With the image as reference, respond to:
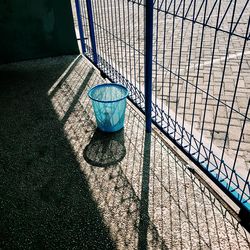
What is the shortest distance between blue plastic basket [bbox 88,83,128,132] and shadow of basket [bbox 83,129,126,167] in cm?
10

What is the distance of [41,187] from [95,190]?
594 millimetres

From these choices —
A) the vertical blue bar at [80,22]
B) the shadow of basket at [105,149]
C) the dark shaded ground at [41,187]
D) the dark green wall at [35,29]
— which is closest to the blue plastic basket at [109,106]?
the shadow of basket at [105,149]

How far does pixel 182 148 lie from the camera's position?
10.1 feet

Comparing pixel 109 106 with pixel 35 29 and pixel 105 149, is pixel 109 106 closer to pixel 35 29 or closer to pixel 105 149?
pixel 105 149

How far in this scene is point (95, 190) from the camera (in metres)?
2.82

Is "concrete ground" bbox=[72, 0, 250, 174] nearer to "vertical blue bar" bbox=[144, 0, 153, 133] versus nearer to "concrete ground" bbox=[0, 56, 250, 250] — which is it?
"vertical blue bar" bbox=[144, 0, 153, 133]

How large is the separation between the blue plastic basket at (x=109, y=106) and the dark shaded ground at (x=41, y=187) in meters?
0.57

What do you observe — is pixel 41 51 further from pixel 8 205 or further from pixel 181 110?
pixel 8 205

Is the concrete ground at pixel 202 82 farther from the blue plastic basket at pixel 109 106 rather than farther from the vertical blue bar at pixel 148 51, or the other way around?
the blue plastic basket at pixel 109 106

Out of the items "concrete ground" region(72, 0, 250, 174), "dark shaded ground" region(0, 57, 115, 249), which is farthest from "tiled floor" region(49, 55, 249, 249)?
"concrete ground" region(72, 0, 250, 174)

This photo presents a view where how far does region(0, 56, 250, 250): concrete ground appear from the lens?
93.3 inches

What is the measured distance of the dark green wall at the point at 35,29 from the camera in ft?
17.5

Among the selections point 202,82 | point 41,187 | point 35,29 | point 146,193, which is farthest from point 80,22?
point 146,193

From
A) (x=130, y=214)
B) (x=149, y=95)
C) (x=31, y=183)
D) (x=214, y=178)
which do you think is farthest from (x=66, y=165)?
(x=214, y=178)
